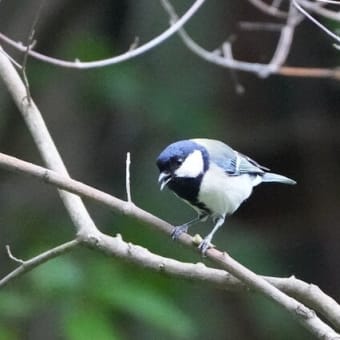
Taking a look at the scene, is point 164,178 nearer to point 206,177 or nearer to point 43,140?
point 206,177

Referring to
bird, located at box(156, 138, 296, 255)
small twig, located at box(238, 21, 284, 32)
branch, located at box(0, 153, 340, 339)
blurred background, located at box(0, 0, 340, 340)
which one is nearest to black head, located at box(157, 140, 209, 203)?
bird, located at box(156, 138, 296, 255)

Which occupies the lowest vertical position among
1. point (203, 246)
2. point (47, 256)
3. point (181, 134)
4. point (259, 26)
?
point (181, 134)

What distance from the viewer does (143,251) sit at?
Answer: 6.60 ft

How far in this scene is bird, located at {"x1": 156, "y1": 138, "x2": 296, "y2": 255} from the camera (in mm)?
2062

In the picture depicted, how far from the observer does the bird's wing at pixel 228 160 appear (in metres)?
2.27

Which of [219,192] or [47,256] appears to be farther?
[219,192]

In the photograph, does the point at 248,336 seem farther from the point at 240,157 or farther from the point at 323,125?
the point at 240,157

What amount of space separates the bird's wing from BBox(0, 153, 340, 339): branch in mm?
353

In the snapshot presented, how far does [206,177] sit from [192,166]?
0.20 ft

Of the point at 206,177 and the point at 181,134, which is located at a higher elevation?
the point at 206,177

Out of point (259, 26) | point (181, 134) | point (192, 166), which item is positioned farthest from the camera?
point (181, 134)

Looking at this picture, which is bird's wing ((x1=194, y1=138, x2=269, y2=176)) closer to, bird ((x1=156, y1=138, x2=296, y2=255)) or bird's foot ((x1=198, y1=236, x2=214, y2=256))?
bird ((x1=156, y1=138, x2=296, y2=255))

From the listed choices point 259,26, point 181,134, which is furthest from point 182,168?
point 181,134

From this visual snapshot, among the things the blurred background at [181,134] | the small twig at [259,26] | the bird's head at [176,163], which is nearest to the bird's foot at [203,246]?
the bird's head at [176,163]
